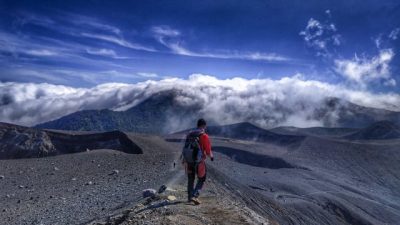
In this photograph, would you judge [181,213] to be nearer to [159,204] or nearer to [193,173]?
[159,204]

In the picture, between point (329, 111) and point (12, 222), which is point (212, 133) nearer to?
point (329, 111)

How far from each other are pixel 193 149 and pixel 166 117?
16512cm

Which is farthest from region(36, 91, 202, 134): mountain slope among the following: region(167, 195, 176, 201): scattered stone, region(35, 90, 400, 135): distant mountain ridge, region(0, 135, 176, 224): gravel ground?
region(167, 195, 176, 201): scattered stone

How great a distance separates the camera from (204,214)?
1031 centimetres

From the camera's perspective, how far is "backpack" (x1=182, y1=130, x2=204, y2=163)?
35.3 feet

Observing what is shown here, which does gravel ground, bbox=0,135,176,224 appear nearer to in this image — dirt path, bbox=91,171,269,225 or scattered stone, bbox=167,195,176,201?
scattered stone, bbox=167,195,176,201

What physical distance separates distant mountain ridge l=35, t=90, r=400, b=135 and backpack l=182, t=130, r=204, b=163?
426ft

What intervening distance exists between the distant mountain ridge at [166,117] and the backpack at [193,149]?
426 feet

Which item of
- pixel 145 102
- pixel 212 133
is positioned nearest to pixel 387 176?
pixel 212 133

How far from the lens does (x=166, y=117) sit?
6905 inches

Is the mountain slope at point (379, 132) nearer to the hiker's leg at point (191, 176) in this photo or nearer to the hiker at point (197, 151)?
the hiker's leg at point (191, 176)

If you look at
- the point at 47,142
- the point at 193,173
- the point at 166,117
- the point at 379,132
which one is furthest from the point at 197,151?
the point at 166,117

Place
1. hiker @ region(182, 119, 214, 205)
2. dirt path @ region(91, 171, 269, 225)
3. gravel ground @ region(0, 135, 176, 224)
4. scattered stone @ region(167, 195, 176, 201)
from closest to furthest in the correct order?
dirt path @ region(91, 171, 269, 225) → hiker @ region(182, 119, 214, 205) → scattered stone @ region(167, 195, 176, 201) → gravel ground @ region(0, 135, 176, 224)

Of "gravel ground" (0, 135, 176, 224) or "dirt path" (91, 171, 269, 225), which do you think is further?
"gravel ground" (0, 135, 176, 224)
